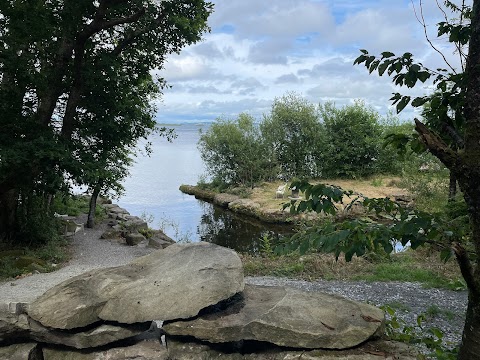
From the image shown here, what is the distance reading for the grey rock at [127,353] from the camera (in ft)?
15.1

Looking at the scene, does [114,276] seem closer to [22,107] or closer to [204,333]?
[204,333]

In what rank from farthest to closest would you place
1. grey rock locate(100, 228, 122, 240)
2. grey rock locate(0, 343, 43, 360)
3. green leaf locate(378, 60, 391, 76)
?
grey rock locate(100, 228, 122, 240) → grey rock locate(0, 343, 43, 360) → green leaf locate(378, 60, 391, 76)

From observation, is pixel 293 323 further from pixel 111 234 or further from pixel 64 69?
pixel 111 234

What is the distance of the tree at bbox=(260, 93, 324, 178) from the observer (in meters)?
31.3

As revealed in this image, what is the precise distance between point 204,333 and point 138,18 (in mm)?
8592

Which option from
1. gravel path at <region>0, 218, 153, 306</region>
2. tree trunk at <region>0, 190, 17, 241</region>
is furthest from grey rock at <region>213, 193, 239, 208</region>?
tree trunk at <region>0, 190, 17, 241</region>

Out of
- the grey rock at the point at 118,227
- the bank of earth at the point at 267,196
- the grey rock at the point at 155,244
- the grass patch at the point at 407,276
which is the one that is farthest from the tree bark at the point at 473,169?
the bank of earth at the point at 267,196

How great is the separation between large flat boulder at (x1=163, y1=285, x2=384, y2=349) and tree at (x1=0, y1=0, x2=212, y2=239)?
6.34m

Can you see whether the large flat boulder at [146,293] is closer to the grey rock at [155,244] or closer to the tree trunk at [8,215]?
the tree trunk at [8,215]

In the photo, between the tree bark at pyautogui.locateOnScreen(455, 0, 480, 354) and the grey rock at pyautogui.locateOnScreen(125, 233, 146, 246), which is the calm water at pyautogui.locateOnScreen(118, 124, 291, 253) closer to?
the grey rock at pyautogui.locateOnScreen(125, 233, 146, 246)

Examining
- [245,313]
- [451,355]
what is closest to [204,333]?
[245,313]

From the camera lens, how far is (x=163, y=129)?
13766mm

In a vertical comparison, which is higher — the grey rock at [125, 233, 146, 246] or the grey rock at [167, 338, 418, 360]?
the grey rock at [167, 338, 418, 360]

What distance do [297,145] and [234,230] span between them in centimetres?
1213
